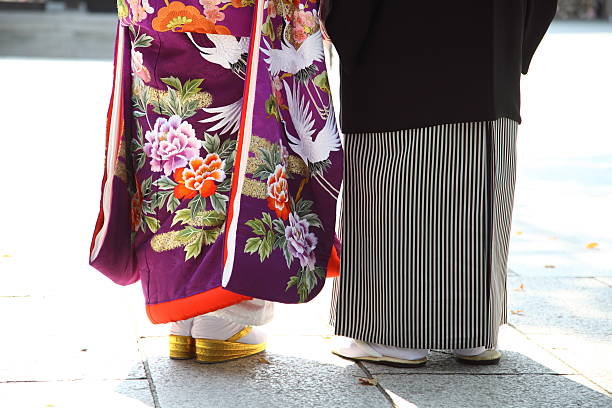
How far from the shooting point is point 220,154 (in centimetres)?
273

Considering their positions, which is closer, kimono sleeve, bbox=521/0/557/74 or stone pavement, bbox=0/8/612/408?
stone pavement, bbox=0/8/612/408

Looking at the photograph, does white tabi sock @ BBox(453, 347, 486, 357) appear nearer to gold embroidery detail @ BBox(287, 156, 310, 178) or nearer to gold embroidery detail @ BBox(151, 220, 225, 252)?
gold embroidery detail @ BBox(287, 156, 310, 178)

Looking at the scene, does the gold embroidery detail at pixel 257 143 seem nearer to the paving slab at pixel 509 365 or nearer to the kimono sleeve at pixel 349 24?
the kimono sleeve at pixel 349 24

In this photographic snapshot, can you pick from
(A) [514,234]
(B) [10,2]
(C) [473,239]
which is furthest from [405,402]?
(B) [10,2]

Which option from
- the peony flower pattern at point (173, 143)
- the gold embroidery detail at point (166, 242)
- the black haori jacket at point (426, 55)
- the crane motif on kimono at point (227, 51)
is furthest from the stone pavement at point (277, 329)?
the crane motif on kimono at point (227, 51)

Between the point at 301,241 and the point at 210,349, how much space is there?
453 mm

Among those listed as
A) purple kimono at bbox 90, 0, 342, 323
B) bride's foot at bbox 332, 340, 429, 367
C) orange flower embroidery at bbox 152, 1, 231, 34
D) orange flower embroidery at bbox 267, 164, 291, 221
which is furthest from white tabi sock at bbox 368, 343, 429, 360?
orange flower embroidery at bbox 152, 1, 231, 34

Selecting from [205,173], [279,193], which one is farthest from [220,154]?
[279,193]

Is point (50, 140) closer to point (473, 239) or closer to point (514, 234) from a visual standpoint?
point (514, 234)

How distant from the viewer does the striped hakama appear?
9.25 feet

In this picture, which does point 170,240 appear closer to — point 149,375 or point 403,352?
point 149,375

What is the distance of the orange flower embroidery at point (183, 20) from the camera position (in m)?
2.65

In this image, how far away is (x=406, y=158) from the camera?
2838 millimetres

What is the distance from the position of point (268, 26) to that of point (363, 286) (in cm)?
84
